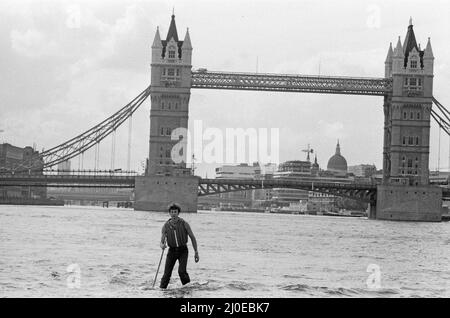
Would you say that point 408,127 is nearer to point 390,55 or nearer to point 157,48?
point 390,55

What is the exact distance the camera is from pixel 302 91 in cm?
12950

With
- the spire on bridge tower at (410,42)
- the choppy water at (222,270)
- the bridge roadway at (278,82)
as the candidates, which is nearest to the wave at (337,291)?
the choppy water at (222,270)

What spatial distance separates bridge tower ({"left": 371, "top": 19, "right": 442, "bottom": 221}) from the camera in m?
130

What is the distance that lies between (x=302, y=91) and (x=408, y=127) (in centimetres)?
1481

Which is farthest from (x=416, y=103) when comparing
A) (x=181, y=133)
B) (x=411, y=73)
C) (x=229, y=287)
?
(x=229, y=287)

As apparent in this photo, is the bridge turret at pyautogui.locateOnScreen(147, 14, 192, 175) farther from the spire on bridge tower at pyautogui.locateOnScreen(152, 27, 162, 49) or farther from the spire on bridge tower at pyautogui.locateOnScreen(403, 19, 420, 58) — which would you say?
the spire on bridge tower at pyautogui.locateOnScreen(403, 19, 420, 58)

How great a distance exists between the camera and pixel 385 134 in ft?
456

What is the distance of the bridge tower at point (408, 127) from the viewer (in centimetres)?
13025

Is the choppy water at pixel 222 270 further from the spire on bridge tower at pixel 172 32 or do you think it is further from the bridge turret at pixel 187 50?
the spire on bridge tower at pixel 172 32

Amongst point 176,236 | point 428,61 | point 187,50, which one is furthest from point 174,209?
→ point 428,61

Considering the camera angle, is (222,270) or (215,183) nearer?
(222,270)

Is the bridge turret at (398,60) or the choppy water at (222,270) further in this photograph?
the bridge turret at (398,60)

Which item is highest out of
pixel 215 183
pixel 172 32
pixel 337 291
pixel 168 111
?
pixel 172 32
